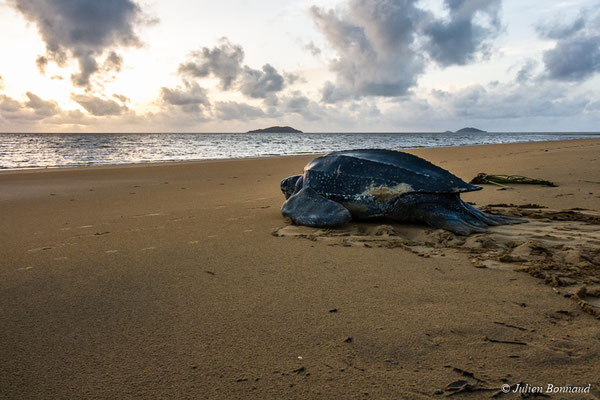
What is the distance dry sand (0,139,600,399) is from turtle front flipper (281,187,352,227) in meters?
0.17

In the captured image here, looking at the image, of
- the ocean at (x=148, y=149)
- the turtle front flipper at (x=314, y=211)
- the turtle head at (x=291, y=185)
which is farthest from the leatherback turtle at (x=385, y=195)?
the ocean at (x=148, y=149)

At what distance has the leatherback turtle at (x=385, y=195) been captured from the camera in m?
3.71

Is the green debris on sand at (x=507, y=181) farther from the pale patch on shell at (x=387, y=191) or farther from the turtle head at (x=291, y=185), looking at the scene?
the turtle head at (x=291, y=185)

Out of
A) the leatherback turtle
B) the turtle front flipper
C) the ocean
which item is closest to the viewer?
the leatherback turtle

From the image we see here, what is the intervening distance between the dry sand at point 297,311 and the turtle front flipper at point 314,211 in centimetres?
17

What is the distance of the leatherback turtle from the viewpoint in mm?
3711

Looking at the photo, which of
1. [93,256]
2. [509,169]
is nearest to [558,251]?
[93,256]

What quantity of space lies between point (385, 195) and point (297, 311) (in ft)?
7.23

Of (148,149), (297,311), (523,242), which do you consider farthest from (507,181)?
(148,149)

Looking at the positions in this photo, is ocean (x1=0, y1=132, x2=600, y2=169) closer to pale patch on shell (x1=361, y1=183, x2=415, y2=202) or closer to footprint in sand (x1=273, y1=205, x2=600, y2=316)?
pale patch on shell (x1=361, y1=183, x2=415, y2=202)

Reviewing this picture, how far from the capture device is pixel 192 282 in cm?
241

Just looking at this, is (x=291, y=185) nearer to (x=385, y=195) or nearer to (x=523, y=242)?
(x=385, y=195)

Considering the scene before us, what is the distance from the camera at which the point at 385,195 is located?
388 centimetres

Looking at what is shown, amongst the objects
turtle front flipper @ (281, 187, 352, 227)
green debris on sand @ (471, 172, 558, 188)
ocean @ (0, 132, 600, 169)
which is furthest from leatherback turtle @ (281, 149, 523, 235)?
ocean @ (0, 132, 600, 169)
